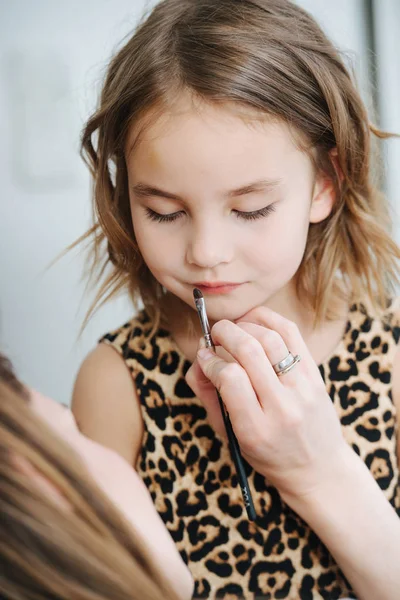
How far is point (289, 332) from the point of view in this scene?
72cm

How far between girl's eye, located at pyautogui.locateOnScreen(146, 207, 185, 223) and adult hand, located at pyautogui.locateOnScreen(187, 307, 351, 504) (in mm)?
129

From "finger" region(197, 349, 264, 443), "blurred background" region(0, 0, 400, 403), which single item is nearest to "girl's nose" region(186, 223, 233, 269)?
"finger" region(197, 349, 264, 443)

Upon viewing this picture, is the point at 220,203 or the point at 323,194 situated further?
the point at 323,194

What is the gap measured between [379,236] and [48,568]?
71cm

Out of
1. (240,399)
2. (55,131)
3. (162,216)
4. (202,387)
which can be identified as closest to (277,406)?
(240,399)

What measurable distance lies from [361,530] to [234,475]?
8.2 inches

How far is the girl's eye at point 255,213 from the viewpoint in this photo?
0.71 m

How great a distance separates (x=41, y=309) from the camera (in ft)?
4.05

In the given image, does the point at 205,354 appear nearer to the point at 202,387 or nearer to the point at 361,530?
the point at 202,387

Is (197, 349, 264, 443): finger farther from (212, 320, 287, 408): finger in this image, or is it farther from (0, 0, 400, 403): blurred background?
(0, 0, 400, 403): blurred background

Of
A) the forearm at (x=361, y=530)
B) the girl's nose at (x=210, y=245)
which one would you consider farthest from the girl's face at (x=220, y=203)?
the forearm at (x=361, y=530)

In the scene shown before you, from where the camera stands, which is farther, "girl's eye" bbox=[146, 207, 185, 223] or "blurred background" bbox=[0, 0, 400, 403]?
"blurred background" bbox=[0, 0, 400, 403]

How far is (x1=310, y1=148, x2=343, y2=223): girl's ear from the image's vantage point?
2.73 ft

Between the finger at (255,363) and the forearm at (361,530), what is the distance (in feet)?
0.45
